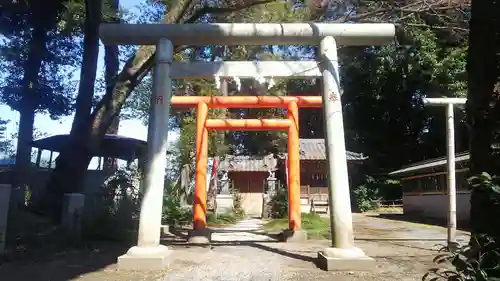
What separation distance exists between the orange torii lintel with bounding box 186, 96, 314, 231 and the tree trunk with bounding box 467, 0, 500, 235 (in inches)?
307

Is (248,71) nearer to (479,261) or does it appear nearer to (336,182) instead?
(336,182)

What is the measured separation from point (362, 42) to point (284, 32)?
1.37 meters

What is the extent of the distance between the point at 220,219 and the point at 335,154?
36.1 ft

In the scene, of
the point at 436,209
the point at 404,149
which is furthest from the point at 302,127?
the point at 436,209

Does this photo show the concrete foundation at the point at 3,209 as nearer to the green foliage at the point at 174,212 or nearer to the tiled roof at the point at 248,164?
the green foliage at the point at 174,212

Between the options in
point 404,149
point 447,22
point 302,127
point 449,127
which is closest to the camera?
point 449,127

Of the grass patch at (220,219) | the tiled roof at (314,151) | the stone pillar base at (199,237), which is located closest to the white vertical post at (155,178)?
the stone pillar base at (199,237)

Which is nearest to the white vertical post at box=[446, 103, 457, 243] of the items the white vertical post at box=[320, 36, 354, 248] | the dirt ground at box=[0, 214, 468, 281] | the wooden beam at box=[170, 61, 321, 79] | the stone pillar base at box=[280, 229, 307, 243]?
the dirt ground at box=[0, 214, 468, 281]

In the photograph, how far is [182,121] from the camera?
18.3 m

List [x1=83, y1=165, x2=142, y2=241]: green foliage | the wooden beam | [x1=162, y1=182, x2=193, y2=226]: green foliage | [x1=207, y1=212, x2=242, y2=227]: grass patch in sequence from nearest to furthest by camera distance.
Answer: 1. the wooden beam
2. [x1=83, y1=165, x2=142, y2=241]: green foliage
3. [x1=162, y1=182, x2=193, y2=226]: green foliage
4. [x1=207, y1=212, x2=242, y2=227]: grass patch

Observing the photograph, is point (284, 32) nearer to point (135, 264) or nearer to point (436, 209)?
point (135, 264)

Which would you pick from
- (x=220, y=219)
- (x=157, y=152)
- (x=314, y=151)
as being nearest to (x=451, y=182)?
(x=157, y=152)

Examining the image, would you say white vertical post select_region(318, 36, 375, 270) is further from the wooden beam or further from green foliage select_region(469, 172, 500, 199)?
green foliage select_region(469, 172, 500, 199)

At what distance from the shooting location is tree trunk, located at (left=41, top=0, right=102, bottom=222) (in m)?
10.1
